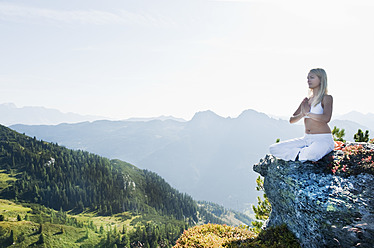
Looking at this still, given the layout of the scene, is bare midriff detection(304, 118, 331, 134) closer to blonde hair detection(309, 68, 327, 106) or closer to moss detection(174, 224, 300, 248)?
blonde hair detection(309, 68, 327, 106)

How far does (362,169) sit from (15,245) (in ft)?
241

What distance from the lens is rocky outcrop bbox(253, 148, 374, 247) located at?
6242 mm

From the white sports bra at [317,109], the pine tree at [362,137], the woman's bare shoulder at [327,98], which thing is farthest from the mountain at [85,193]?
the woman's bare shoulder at [327,98]

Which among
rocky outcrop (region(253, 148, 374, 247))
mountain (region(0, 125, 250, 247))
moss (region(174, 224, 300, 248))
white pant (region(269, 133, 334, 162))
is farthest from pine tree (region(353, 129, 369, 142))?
mountain (region(0, 125, 250, 247))

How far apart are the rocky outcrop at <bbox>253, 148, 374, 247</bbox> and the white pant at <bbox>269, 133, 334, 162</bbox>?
1.16 ft

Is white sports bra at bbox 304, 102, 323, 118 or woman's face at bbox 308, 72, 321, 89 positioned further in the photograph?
woman's face at bbox 308, 72, 321, 89

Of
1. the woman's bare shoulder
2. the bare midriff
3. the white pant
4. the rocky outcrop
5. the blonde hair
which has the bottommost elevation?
the rocky outcrop

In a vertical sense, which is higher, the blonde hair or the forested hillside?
the blonde hair

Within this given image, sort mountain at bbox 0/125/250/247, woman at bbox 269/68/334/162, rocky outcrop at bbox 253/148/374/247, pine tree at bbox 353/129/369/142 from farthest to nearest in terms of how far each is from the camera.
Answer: mountain at bbox 0/125/250/247 → pine tree at bbox 353/129/369/142 → woman at bbox 269/68/334/162 → rocky outcrop at bbox 253/148/374/247

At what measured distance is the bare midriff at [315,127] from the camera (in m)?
8.55

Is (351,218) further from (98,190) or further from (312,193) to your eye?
(98,190)

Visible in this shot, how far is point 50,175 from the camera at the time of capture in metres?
146

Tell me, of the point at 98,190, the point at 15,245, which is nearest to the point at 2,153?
the point at 98,190

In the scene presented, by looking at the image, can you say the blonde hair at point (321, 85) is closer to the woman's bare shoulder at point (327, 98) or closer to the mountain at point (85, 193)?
the woman's bare shoulder at point (327, 98)
